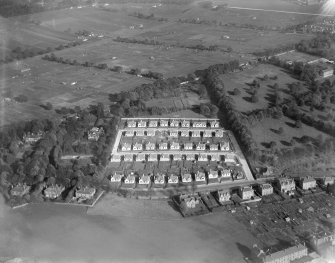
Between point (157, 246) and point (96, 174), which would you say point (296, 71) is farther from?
point (157, 246)

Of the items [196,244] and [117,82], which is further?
[117,82]

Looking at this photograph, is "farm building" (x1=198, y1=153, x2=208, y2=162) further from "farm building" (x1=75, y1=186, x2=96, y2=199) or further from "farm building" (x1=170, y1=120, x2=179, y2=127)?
"farm building" (x1=75, y1=186, x2=96, y2=199)

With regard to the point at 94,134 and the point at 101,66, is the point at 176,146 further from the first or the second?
the point at 101,66

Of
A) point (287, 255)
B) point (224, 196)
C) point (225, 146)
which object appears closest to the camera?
point (287, 255)

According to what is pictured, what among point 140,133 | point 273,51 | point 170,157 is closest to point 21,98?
point 140,133

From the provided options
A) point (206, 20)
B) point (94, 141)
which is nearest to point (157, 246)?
point (94, 141)

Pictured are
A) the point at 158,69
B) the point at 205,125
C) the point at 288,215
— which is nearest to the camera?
the point at 288,215

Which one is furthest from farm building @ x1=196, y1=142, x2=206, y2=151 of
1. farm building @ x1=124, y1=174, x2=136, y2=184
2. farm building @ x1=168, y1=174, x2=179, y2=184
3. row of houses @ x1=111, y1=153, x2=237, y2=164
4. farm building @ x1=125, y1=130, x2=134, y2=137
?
farm building @ x1=124, y1=174, x2=136, y2=184
